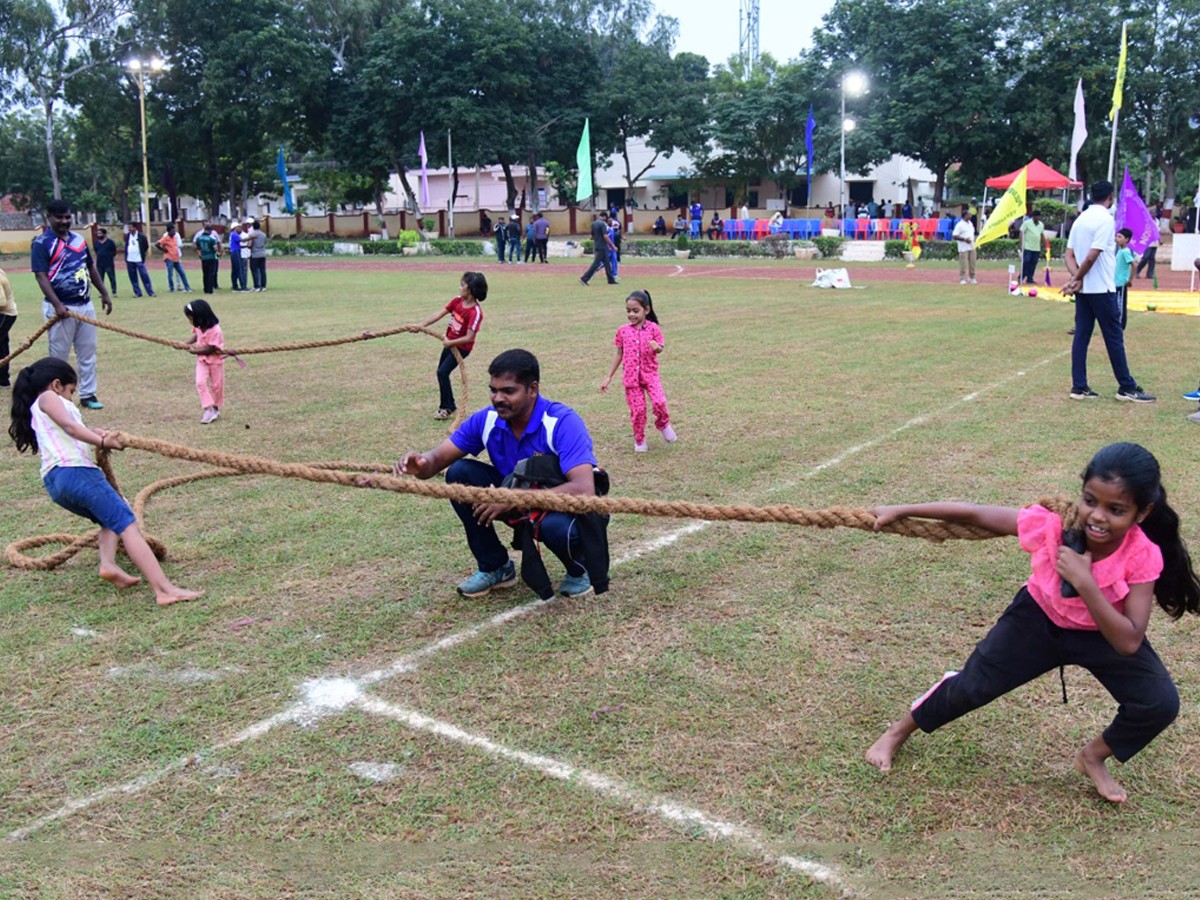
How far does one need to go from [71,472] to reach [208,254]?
19830mm

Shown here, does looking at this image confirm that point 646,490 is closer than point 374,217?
Yes

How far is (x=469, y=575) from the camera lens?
536 cm

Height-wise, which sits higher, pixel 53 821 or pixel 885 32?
pixel 885 32

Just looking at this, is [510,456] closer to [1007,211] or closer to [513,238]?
[1007,211]

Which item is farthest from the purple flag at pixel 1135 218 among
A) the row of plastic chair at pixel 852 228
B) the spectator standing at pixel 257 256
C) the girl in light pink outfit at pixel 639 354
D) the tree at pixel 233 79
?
the tree at pixel 233 79

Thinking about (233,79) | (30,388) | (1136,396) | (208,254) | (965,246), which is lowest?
(1136,396)

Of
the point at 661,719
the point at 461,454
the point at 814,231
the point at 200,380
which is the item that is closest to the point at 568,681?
the point at 661,719

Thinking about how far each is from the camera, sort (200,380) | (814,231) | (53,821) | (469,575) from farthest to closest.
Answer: (814,231), (200,380), (469,575), (53,821)

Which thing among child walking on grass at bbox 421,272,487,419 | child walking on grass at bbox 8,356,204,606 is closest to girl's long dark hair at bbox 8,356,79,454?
child walking on grass at bbox 8,356,204,606

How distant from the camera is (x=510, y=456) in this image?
15.8ft

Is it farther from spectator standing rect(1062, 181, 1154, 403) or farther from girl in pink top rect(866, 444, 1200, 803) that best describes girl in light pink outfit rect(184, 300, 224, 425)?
spectator standing rect(1062, 181, 1154, 403)

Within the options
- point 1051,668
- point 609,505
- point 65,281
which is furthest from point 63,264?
point 1051,668

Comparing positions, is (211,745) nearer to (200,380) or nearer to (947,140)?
(200,380)

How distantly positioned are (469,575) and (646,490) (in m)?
1.87
